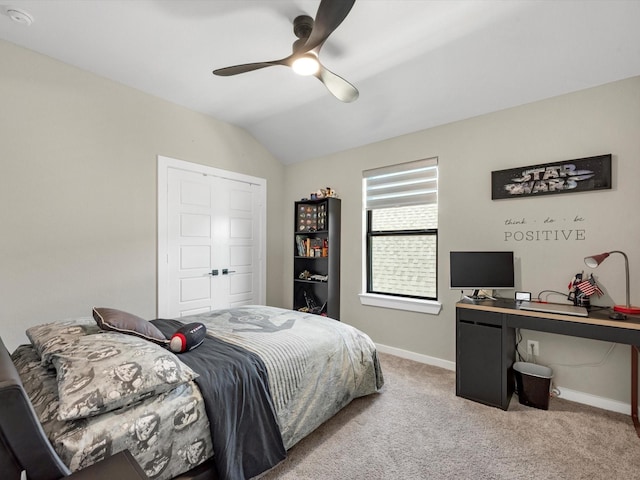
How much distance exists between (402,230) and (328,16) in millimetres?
2461

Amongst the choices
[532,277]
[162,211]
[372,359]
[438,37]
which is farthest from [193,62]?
[532,277]

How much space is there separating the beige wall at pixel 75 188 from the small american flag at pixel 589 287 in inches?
153

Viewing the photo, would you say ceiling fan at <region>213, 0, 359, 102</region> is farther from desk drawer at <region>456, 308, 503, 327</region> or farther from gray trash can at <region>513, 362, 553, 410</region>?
gray trash can at <region>513, 362, 553, 410</region>

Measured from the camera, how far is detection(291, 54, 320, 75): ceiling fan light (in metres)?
2.01

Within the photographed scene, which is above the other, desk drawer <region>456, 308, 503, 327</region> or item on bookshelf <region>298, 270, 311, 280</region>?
item on bookshelf <region>298, 270, 311, 280</region>

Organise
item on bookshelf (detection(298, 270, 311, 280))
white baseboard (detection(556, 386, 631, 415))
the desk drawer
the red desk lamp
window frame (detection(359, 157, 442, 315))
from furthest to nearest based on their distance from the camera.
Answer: item on bookshelf (detection(298, 270, 311, 280)) → window frame (detection(359, 157, 442, 315)) → the desk drawer → white baseboard (detection(556, 386, 631, 415)) → the red desk lamp

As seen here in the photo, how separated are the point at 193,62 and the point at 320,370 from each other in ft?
8.98

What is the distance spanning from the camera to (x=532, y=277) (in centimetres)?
269

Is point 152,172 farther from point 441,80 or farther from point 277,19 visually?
point 441,80

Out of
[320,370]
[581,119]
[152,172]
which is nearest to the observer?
[320,370]

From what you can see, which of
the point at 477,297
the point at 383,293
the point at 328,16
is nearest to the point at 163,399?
the point at 328,16

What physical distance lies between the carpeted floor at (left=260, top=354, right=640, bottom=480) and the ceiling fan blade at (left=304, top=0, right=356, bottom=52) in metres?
2.48

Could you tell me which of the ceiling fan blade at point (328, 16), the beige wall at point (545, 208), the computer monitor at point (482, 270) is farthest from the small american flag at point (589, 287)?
the ceiling fan blade at point (328, 16)

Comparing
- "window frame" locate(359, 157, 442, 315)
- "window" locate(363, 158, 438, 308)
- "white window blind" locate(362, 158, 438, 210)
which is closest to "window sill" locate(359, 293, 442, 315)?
"window frame" locate(359, 157, 442, 315)
